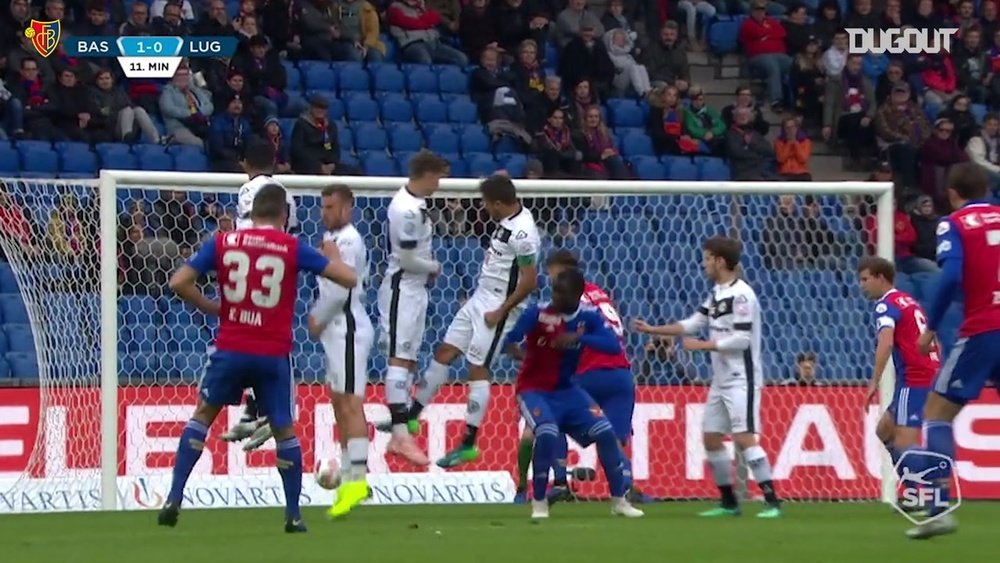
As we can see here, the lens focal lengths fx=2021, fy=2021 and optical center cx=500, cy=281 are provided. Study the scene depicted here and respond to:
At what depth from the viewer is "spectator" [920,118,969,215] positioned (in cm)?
2392

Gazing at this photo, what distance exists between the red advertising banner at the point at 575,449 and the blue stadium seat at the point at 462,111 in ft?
21.8

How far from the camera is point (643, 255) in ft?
57.9

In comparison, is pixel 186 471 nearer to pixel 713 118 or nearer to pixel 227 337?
pixel 227 337

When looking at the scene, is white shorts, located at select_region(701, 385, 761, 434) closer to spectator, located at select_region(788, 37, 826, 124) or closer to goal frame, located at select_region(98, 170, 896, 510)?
goal frame, located at select_region(98, 170, 896, 510)

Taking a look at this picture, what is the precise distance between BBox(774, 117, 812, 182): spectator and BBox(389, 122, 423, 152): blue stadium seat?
4.44 metres

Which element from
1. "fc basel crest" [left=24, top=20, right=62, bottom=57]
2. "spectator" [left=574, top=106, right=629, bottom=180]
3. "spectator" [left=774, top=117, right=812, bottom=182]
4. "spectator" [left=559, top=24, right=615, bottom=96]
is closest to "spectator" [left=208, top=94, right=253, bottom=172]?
"fc basel crest" [left=24, top=20, right=62, bottom=57]

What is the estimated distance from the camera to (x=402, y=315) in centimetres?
1373

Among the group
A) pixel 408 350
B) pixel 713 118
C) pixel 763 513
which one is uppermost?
pixel 713 118

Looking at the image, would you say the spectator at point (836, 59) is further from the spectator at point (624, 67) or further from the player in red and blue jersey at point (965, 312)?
the player in red and blue jersey at point (965, 312)

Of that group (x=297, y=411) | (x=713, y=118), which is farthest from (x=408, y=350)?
(x=713, y=118)

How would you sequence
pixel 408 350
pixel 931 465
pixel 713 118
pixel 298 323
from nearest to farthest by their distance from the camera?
pixel 931 465, pixel 408 350, pixel 298 323, pixel 713 118

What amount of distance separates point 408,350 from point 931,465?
4305 millimetres

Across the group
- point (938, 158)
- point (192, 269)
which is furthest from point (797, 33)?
point (192, 269)

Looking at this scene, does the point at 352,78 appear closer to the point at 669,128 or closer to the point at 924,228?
the point at 669,128
